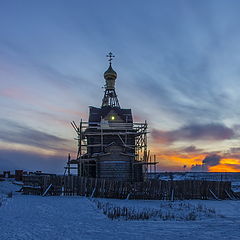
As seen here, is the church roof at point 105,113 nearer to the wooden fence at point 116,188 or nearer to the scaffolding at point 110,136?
the scaffolding at point 110,136

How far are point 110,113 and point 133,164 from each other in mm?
8147

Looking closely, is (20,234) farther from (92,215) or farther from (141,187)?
(141,187)

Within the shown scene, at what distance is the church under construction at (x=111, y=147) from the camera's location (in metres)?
32.7

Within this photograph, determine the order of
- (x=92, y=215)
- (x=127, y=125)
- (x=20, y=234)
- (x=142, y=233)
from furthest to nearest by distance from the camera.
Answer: (x=127, y=125) → (x=92, y=215) → (x=142, y=233) → (x=20, y=234)

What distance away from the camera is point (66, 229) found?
884 cm

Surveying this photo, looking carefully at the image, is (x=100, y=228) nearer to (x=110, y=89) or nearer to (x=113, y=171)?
(x=113, y=171)

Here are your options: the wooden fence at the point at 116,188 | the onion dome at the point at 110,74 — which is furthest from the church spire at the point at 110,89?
the wooden fence at the point at 116,188

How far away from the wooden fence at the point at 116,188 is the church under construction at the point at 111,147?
1069 centimetres

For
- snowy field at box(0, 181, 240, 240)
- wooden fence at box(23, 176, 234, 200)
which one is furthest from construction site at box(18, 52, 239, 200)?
snowy field at box(0, 181, 240, 240)

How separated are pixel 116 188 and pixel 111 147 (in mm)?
11535

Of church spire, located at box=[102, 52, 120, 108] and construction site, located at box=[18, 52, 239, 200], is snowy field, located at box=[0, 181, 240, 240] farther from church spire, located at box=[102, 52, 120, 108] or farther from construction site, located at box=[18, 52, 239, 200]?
church spire, located at box=[102, 52, 120, 108]

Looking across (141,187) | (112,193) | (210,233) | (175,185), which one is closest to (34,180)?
(112,193)

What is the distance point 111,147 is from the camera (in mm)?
32656

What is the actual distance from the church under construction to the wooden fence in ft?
35.1
